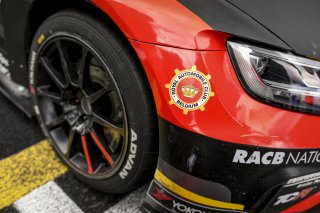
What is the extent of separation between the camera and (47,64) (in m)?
1.93

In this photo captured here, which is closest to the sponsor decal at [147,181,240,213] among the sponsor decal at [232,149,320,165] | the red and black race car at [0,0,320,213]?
the red and black race car at [0,0,320,213]

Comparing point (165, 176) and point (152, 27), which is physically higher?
point (152, 27)

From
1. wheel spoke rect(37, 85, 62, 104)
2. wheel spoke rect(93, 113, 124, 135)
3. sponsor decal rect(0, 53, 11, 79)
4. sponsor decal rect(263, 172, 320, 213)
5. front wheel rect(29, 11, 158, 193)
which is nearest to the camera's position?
sponsor decal rect(263, 172, 320, 213)

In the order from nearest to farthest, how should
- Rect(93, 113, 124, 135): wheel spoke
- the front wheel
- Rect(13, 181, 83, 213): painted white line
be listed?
the front wheel < Rect(93, 113, 124, 135): wheel spoke < Rect(13, 181, 83, 213): painted white line

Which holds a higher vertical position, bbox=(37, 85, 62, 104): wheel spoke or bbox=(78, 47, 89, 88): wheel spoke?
bbox=(78, 47, 89, 88): wheel spoke

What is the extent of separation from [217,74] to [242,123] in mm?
187

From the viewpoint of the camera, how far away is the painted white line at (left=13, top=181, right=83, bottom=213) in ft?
6.22

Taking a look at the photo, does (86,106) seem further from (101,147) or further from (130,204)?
(130,204)

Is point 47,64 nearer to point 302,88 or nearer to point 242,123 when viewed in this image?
point 242,123

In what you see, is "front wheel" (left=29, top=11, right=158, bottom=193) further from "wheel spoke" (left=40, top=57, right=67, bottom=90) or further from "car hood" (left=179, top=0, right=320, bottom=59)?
"car hood" (left=179, top=0, right=320, bottom=59)

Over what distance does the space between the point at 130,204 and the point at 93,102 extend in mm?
578

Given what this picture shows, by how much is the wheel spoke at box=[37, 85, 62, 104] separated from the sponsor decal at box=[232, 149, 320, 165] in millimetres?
1083

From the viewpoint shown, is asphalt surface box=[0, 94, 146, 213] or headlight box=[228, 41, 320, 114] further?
asphalt surface box=[0, 94, 146, 213]

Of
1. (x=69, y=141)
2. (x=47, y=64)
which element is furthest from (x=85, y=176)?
(x=47, y=64)
